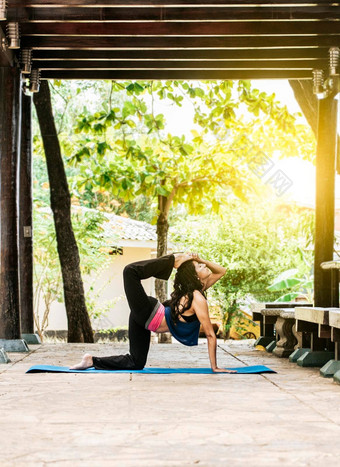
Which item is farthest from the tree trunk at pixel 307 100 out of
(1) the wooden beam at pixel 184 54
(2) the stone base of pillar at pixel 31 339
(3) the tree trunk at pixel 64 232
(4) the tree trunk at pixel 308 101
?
(2) the stone base of pillar at pixel 31 339

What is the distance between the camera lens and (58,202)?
11469mm

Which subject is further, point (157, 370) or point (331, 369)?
point (157, 370)

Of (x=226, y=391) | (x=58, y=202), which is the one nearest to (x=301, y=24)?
(x=226, y=391)

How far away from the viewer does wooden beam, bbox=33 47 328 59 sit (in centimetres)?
834

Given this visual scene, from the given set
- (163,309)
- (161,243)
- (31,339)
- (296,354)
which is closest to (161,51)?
(163,309)

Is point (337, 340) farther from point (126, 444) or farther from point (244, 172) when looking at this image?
point (244, 172)

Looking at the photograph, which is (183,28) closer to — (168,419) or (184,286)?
(184,286)

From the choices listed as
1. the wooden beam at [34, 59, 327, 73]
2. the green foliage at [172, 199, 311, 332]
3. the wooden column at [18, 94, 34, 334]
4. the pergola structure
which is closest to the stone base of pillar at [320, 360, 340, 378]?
the pergola structure

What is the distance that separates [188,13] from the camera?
7.29m

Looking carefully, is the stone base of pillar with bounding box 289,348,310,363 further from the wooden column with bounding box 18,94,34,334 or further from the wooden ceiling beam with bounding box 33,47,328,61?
the wooden column with bounding box 18,94,34,334

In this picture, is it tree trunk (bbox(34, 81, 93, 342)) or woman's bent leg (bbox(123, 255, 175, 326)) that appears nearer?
woman's bent leg (bbox(123, 255, 175, 326))

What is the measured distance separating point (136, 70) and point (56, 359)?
3977 mm

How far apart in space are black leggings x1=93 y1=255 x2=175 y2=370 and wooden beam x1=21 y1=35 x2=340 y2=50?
115 inches

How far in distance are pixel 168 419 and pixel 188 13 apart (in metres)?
4.74
